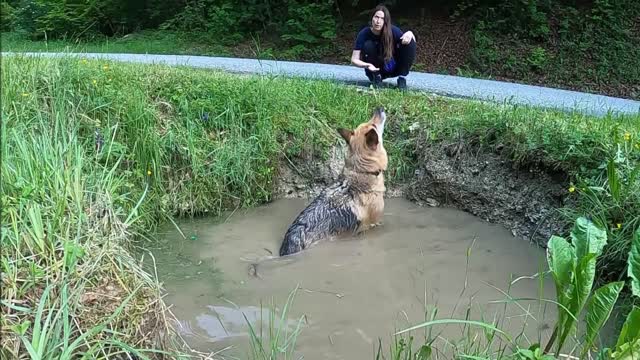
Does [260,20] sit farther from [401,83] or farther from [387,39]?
[401,83]

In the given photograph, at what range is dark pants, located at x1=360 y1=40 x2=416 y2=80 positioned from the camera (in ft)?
30.3

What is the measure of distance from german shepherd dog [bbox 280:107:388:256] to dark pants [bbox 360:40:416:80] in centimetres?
314

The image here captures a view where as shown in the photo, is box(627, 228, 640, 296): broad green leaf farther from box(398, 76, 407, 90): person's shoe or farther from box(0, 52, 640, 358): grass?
box(398, 76, 407, 90): person's shoe

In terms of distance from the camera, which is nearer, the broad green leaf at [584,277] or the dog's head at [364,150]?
the broad green leaf at [584,277]

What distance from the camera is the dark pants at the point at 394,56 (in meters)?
9.23

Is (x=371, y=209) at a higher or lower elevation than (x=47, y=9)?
lower

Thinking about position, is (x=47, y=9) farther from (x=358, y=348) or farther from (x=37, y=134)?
(x=358, y=348)

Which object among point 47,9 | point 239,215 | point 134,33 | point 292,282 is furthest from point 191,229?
point 47,9

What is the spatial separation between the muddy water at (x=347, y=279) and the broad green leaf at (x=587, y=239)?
103 cm

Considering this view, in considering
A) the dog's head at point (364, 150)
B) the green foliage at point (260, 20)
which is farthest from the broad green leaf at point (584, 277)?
the green foliage at point (260, 20)

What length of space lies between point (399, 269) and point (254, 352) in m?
1.95

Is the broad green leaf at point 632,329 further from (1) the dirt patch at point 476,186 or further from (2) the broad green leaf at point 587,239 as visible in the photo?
(1) the dirt patch at point 476,186

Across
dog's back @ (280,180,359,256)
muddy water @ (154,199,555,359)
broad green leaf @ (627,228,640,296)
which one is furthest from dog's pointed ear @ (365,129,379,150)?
broad green leaf @ (627,228,640,296)

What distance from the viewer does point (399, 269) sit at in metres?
5.43
